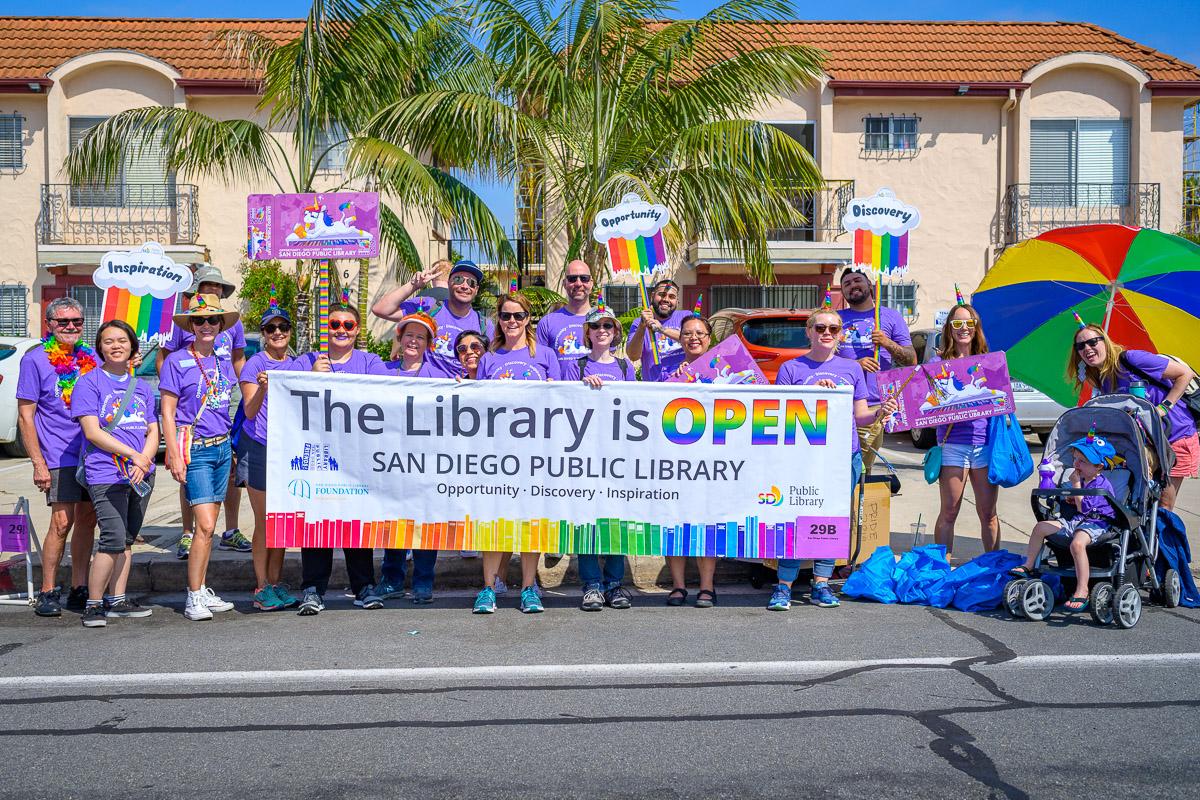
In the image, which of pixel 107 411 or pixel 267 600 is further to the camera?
pixel 267 600

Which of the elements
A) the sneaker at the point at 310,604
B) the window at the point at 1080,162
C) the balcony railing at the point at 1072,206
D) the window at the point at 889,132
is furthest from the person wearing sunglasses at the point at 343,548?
the window at the point at 1080,162

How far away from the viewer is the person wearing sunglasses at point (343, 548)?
6359 millimetres

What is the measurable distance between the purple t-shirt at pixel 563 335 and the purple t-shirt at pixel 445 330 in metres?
0.37

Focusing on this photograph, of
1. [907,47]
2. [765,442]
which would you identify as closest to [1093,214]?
[907,47]

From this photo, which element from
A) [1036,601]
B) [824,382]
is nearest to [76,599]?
[824,382]

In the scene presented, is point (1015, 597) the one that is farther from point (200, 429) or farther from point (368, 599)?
point (200, 429)

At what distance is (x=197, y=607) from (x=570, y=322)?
2993 millimetres

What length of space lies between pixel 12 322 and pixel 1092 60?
22014 mm

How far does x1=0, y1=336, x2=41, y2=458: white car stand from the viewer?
13.0 meters

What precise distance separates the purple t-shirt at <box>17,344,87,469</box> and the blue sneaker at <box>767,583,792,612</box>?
13.9 feet

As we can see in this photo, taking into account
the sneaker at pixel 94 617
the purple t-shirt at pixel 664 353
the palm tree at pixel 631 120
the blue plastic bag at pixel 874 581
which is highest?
the palm tree at pixel 631 120

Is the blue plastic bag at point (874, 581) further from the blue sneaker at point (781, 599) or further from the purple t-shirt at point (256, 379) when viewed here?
the purple t-shirt at point (256, 379)

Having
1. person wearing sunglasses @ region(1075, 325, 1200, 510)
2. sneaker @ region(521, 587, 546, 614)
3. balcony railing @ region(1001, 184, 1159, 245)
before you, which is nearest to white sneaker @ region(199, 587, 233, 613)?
sneaker @ region(521, 587, 546, 614)

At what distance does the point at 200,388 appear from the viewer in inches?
253
